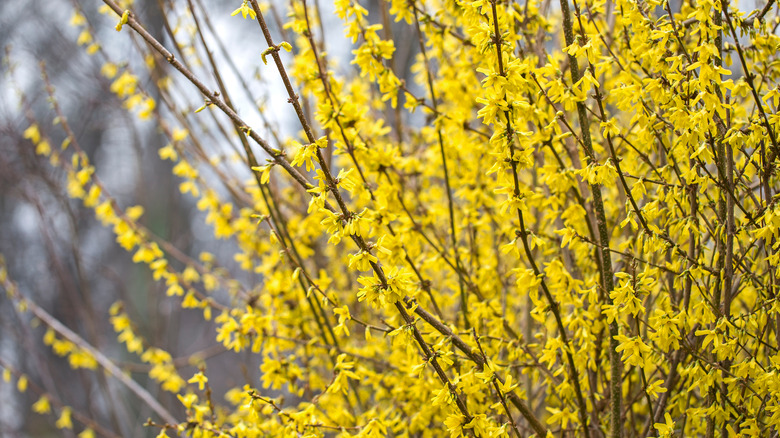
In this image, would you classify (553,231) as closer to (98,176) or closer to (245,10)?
(245,10)

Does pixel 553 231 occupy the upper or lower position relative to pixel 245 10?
lower

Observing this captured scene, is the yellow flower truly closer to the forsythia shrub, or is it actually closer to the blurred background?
the forsythia shrub

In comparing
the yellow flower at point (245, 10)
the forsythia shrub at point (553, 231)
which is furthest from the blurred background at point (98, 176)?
the yellow flower at point (245, 10)

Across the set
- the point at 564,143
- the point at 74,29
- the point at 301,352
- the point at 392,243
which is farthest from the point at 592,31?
the point at 74,29

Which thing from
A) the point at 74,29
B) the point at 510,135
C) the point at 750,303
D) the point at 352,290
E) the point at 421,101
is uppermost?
the point at 74,29

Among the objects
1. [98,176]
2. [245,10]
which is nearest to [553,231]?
[245,10]

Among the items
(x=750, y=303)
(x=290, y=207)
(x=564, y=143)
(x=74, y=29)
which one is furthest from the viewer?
(x=74, y=29)

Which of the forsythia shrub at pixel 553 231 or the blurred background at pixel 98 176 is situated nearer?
the forsythia shrub at pixel 553 231

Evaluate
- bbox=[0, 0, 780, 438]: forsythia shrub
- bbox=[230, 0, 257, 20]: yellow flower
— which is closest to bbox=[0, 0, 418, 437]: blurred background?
bbox=[0, 0, 780, 438]: forsythia shrub

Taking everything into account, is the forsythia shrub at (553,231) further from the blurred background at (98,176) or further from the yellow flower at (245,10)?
the blurred background at (98,176)

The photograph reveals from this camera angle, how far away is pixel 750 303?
2.42m

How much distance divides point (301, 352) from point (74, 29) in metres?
7.23

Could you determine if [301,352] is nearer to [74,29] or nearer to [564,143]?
[564,143]

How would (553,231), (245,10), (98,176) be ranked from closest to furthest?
1. (245,10)
2. (553,231)
3. (98,176)
